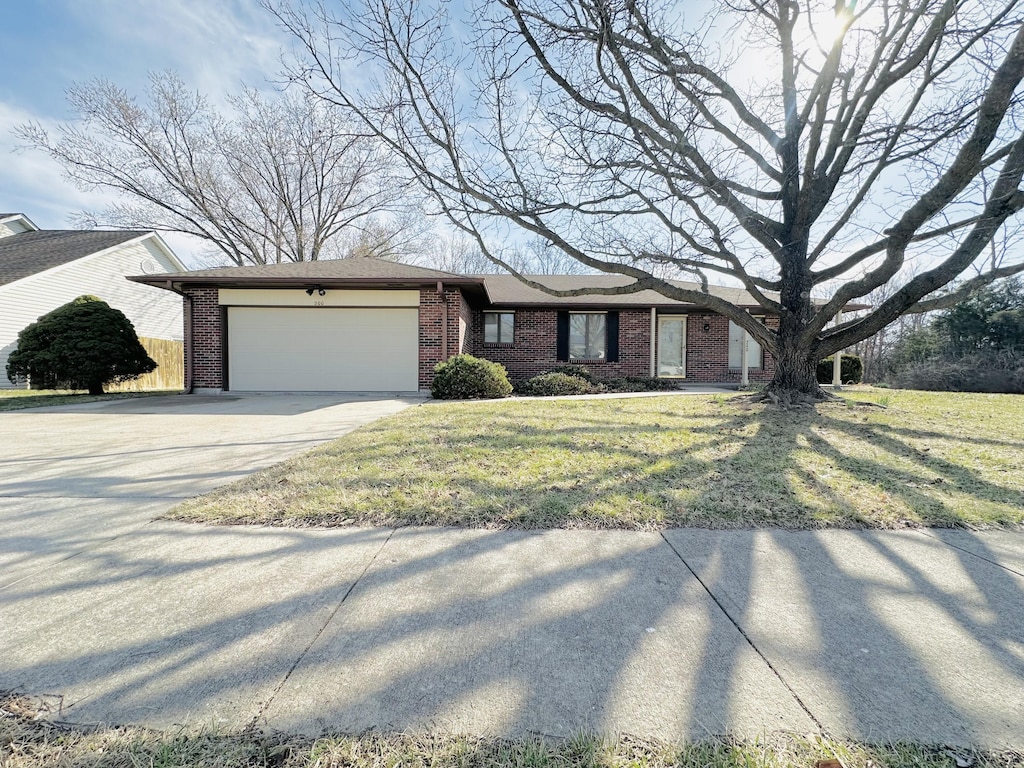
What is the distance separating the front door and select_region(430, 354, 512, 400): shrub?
6707 millimetres

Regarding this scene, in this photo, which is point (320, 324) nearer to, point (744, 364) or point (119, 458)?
point (119, 458)

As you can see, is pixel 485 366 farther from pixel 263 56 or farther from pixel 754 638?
pixel 754 638

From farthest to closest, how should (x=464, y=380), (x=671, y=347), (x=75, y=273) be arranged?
(x=75, y=273) → (x=671, y=347) → (x=464, y=380)

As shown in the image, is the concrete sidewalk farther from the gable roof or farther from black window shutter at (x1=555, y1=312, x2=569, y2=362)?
black window shutter at (x1=555, y1=312, x2=569, y2=362)

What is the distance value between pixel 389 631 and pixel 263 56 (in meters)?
8.88

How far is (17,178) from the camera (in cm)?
1611

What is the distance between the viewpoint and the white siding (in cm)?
1392

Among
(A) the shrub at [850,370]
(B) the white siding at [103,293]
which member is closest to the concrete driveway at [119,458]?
(B) the white siding at [103,293]

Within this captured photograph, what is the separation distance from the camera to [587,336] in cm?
1384

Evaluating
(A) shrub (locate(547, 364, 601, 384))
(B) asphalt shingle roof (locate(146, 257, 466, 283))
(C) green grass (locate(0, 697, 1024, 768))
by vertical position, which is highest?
(B) asphalt shingle roof (locate(146, 257, 466, 283))

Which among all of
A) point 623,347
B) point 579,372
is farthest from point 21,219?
point 623,347

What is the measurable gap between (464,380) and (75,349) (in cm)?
1006

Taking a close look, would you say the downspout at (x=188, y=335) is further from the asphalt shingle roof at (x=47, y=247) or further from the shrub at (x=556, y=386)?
the shrub at (x=556, y=386)

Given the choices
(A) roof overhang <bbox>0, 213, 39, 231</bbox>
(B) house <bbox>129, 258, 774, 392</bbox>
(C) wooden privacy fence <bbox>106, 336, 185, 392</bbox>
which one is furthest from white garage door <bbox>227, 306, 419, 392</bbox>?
(A) roof overhang <bbox>0, 213, 39, 231</bbox>
